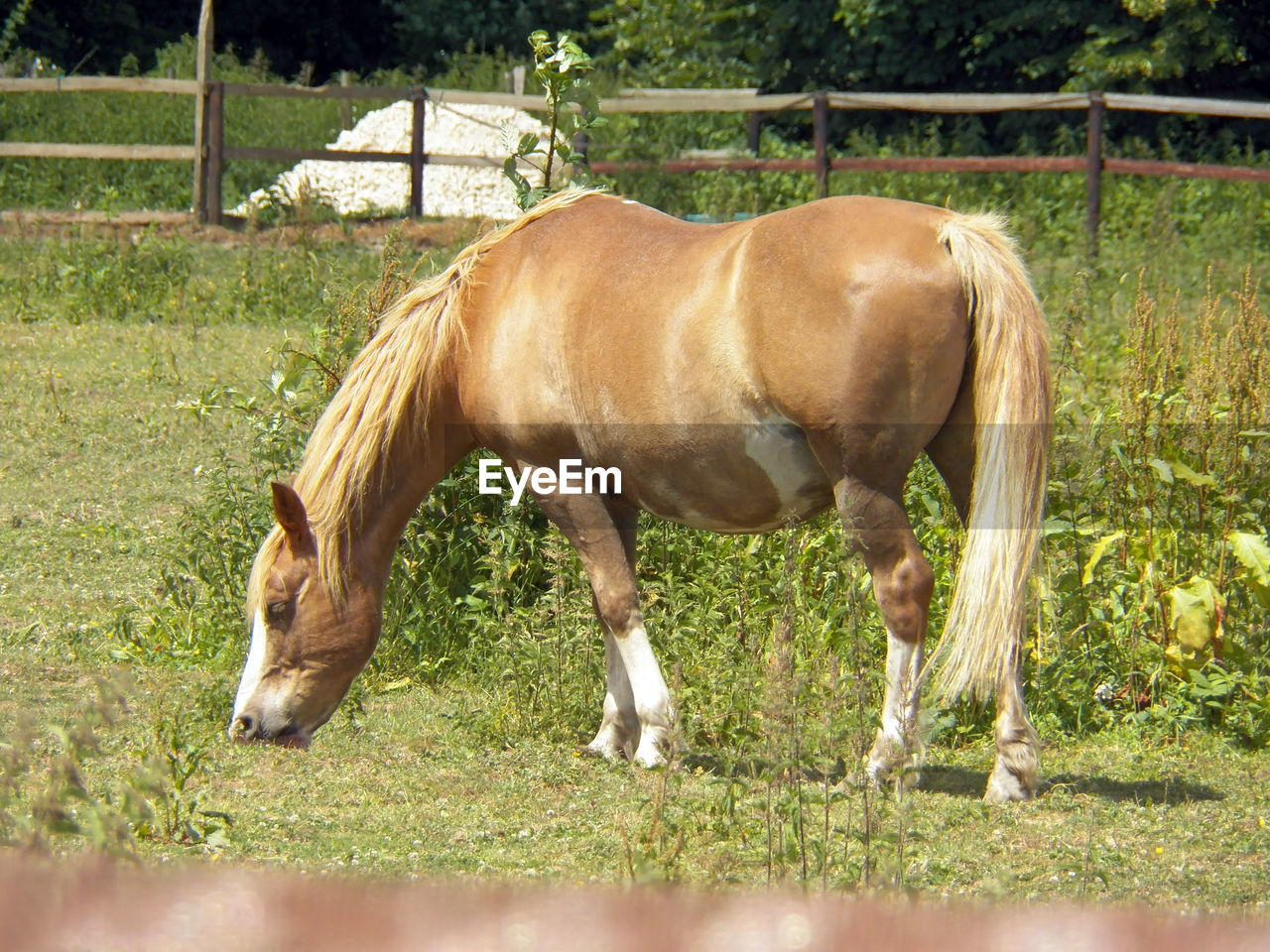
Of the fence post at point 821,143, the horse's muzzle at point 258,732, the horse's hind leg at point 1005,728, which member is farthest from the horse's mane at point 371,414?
the fence post at point 821,143

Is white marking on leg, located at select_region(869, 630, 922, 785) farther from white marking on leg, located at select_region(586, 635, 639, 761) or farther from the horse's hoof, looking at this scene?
white marking on leg, located at select_region(586, 635, 639, 761)

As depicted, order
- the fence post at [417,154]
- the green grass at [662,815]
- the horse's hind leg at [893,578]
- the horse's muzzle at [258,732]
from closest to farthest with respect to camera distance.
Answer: the green grass at [662,815] → the horse's hind leg at [893,578] → the horse's muzzle at [258,732] → the fence post at [417,154]

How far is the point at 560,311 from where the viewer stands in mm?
4328

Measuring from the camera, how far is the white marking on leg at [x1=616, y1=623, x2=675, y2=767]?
169 inches

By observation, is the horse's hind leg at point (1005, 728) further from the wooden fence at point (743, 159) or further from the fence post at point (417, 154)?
the fence post at point (417, 154)

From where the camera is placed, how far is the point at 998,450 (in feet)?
12.6

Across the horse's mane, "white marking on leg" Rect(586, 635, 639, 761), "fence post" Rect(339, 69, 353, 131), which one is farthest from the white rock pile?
"white marking on leg" Rect(586, 635, 639, 761)

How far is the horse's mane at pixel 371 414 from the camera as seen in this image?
4301 mm

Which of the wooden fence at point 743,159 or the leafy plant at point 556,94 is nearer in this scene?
the leafy plant at point 556,94

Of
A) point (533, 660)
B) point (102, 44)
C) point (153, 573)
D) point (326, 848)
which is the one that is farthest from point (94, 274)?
point (102, 44)

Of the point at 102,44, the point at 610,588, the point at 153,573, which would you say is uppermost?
the point at 102,44

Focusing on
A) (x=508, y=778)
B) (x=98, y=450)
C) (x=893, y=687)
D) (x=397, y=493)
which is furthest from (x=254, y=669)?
(x=98, y=450)

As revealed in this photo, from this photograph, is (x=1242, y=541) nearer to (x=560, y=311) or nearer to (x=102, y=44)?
(x=560, y=311)

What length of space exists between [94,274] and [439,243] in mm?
3039
